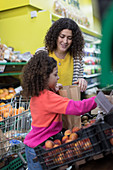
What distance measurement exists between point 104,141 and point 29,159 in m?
0.72

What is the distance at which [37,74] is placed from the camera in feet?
5.24

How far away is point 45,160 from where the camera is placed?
1.14 m

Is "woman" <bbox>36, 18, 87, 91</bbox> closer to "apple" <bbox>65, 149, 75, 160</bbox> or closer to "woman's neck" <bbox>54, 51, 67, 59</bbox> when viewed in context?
"woman's neck" <bbox>54, 51, 67, 59</bbox>

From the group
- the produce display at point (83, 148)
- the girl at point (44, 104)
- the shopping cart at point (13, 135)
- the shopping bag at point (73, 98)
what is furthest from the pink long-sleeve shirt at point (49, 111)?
the shopping cart at point (13, 135)

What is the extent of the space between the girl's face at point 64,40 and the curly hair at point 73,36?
0.15 ft

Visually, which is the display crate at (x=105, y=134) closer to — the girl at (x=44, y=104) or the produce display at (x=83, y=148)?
the produce display at (x=83, y=148)

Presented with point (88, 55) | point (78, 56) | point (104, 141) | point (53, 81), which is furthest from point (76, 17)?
point (104, 141)

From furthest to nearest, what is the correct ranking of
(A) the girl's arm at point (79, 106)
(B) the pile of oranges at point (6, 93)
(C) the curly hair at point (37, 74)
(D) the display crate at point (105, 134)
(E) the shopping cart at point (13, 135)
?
1. (B) the pile of oranges at point (6, 93)
2. (E) the shopping cart at point (13, 135)
3. (C) the curly hair at point (37, 74)
4. (A) the girl's arm at point (79, 106)
5. (D) the display crate at point (105, 134)

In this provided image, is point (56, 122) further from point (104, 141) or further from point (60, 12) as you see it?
point (60, 12)

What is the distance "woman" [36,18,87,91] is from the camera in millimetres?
→ 2287

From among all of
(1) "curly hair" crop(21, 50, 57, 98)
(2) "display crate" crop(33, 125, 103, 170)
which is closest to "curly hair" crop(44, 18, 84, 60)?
(1) "curly hair" crop(21, 50, 57, 98)

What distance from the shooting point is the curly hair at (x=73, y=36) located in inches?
90.8

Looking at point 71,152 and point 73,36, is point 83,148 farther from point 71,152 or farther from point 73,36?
point 73,36

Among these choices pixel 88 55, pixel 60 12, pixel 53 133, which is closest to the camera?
pixel 53 133
